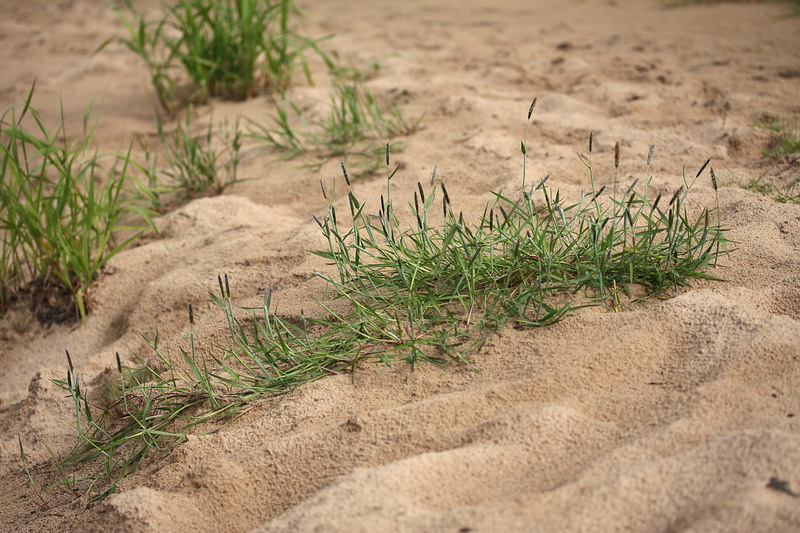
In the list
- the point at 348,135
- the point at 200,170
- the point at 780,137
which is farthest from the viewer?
the point at 348,135

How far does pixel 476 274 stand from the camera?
70.4 inches

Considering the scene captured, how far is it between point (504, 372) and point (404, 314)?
322 millimetres

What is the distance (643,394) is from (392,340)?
58 cm

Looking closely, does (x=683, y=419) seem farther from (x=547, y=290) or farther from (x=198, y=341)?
(x=198, y=341)

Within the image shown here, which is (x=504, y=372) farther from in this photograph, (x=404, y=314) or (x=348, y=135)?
(x=348, y=135)

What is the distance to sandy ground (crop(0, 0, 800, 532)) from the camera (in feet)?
3.91

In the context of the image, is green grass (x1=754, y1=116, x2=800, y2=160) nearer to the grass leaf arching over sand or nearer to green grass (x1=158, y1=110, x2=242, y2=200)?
the grass leaf arching over sand

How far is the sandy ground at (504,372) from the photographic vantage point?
1.19 m

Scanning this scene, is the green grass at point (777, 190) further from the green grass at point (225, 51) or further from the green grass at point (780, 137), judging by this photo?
the green grass at point (225, 51)

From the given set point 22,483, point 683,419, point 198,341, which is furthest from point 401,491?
point 22,483

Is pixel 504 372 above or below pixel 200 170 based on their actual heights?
below

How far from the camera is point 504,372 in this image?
1568 mm

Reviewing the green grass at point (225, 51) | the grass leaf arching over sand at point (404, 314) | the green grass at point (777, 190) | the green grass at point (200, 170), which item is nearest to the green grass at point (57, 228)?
the green grass at point (200, 170)

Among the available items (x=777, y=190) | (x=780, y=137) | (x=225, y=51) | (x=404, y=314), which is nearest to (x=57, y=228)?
(x=404, y=314)
